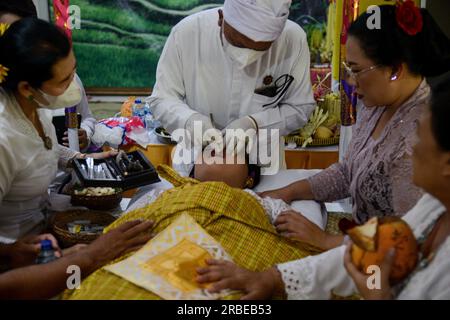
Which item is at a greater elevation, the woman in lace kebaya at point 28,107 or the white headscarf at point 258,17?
the white headscarf at point 258,17

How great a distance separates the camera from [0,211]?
207 centimetres

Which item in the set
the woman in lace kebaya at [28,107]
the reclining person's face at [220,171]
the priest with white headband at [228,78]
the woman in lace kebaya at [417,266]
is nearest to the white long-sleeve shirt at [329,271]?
the woman in lace kebaya at [417,266]

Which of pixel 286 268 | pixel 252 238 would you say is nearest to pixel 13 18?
pixel 252 238

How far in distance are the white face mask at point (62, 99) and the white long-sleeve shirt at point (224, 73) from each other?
1.86 feet

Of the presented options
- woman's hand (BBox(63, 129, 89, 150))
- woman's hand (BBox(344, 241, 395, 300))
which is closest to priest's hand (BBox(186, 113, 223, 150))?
woman's hand (BBox(63, 129, 89, 150))

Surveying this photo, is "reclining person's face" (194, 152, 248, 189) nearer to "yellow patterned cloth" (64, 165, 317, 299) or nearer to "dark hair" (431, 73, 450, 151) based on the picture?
"yellow patterned cloth" (64, 165, 317, 299)

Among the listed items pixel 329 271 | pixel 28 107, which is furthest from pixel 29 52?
pixel 329 271

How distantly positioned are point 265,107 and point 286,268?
1.35 meters

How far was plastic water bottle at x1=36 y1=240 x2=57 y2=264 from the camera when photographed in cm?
176

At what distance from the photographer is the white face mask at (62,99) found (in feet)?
6.83

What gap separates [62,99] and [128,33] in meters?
3.36

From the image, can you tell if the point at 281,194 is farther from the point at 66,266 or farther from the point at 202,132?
the point at 66,266

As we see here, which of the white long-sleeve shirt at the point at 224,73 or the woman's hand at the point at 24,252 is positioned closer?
the woman's hand at the point at 24,252

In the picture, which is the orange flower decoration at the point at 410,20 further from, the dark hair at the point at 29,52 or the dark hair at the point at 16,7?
the dark hair at the point at 16,7
